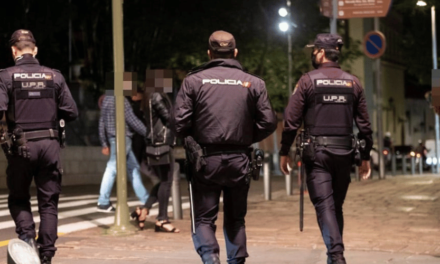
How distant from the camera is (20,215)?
8.23 meters

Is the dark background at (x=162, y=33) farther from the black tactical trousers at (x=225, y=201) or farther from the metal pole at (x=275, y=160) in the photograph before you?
the black tactical trousers at (x=225, y=201)

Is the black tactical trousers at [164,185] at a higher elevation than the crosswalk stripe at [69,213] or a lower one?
higher

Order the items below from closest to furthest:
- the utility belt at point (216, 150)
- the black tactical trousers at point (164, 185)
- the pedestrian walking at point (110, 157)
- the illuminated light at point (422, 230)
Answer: the utility belt at point (216, 150) → the black tactical trousers at point (164, 185) → the illuminated light at point (422, 230) → the pedestrian walking at point (110, 157)

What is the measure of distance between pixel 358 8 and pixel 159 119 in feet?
37.7

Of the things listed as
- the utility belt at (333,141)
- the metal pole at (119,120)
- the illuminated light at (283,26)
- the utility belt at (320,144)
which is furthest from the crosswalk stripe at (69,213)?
the illuminated light at (283,26)

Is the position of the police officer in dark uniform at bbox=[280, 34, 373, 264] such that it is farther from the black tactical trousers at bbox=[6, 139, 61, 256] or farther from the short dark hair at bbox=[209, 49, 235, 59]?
the black tactical trousers at bbox=[6, 139, 61, 256]

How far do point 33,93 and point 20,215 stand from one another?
0.98 m

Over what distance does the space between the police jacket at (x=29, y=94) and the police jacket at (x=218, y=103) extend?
135 centimetres

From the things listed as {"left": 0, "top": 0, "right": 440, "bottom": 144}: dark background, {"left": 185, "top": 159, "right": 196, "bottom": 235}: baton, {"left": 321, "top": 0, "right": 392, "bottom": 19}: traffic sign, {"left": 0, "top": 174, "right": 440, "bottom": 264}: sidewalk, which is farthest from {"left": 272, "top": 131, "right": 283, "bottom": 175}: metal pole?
{"left": 185, "top": 159, "right": 196, "bottom": 235}: baton

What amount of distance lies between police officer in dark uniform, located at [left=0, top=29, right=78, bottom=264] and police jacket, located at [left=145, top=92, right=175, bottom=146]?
2.95 metres

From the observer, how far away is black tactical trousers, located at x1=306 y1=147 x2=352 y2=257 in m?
7.94

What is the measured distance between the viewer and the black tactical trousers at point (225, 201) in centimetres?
725

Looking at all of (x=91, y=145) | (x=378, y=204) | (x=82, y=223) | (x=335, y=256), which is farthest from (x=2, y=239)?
→ (x=91, y=145)

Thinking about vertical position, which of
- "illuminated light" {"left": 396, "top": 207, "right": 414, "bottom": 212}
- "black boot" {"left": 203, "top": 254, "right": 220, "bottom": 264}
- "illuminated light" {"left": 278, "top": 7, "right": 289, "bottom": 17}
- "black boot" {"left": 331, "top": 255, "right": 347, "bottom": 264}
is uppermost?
"illuminated light" {"left": 278, "top": 7, "right": 289, "bottom": 17}
